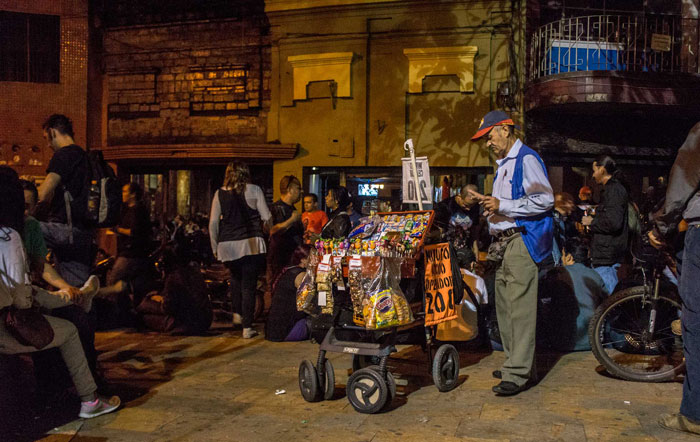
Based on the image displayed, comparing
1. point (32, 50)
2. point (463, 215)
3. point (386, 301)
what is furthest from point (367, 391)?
point (32, 50)

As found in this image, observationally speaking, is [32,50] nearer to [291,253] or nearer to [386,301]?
[291,253]

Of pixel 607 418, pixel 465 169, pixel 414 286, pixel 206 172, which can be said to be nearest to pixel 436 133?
pixel 465 169

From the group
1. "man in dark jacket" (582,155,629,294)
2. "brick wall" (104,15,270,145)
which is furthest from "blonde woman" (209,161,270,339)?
"brick wall" (104,15,270,145)

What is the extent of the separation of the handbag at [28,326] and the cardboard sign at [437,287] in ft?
9.29

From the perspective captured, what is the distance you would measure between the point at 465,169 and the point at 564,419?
30.8ft

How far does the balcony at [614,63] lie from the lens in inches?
472

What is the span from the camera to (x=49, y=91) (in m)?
15.2

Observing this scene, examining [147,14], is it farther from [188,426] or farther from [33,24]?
[188,426]

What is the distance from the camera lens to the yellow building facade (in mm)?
13305

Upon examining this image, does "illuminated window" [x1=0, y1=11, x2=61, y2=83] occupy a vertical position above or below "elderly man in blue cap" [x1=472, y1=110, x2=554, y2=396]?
above

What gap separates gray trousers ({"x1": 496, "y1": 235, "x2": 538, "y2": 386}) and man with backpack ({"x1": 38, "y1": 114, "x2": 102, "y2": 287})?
373cm

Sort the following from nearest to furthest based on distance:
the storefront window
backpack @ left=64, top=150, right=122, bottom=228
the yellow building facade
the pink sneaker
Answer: the pink sneaker, backpack @ left=64, top=150, right=122, bottom=228, the yellow building facade, the storefront window

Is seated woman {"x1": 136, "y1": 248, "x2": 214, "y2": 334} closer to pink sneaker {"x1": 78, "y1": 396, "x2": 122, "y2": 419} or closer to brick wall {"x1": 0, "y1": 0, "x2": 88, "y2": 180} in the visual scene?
pink sneaker {"x1": 78, "y1": 396, "x2": 122, "y2": 419}

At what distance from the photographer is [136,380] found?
5.96 meters
